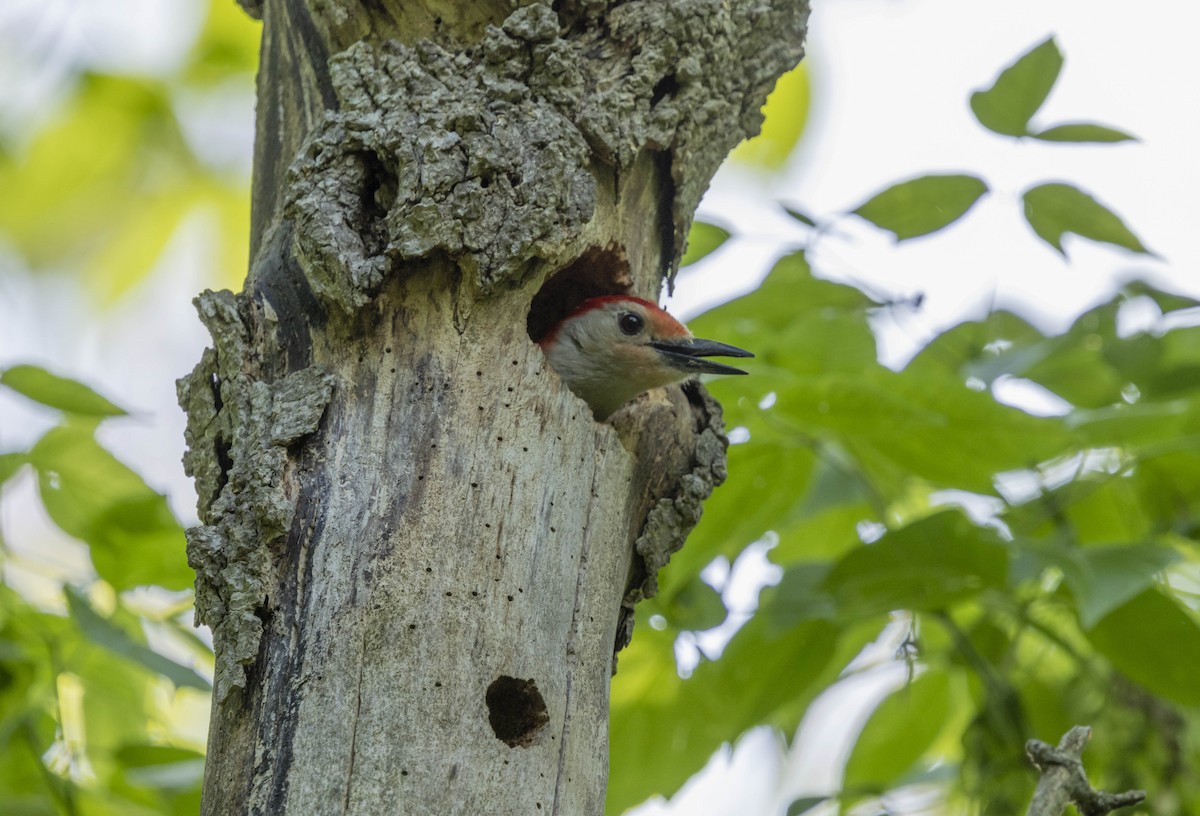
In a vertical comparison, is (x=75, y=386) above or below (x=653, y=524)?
above

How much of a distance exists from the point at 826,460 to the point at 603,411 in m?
0.63

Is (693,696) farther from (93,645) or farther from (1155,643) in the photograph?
(93,645)

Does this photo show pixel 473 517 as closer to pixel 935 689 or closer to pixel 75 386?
pixel 75 386

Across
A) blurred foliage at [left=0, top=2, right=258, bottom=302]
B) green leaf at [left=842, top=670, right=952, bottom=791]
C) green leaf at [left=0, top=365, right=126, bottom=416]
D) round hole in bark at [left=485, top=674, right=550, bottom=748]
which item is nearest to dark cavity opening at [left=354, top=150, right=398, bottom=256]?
green leaf at [left=0, top=365, right=126, bottom=416]

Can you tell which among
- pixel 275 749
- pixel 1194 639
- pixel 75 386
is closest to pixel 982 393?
pixel 1194 639

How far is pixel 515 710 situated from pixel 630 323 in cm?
152

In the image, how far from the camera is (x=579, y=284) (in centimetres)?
325

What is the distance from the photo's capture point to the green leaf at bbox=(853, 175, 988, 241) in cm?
293

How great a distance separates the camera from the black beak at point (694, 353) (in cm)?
323

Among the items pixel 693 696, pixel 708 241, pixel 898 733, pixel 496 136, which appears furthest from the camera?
pixel 898 733

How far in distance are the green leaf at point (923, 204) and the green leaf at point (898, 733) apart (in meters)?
1.44

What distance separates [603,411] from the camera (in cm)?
333

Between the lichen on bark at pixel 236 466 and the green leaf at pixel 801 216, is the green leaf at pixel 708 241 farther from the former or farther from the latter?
the lichen on bark at pixel 236 466

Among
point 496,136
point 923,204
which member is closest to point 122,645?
point 496,136
